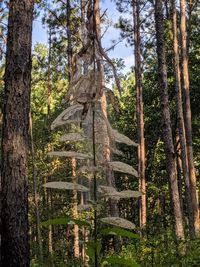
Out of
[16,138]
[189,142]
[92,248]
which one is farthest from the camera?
[189,142]

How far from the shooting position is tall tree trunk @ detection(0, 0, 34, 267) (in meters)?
5.21

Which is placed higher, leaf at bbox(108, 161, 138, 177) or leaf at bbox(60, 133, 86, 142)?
leaf at bbox(60, 133, 86, 142)

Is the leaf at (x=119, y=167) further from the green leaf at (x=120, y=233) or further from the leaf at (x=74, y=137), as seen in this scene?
the green leaf at (x=120, y=233)

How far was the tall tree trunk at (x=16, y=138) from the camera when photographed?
5215mm

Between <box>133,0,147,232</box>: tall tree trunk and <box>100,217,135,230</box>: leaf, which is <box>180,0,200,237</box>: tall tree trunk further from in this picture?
<box>100,217,135,230</box>: leaf

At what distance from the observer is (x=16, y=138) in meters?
5.68

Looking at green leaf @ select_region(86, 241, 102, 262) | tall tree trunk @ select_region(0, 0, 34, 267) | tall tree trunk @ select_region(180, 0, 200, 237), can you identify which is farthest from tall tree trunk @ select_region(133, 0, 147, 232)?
green leaf @ select_region(86, 241, 102, 262)

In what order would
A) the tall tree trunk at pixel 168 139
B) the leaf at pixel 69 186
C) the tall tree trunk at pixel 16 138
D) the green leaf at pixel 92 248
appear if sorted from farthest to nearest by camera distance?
the tall tree trunk at pixel 168 139, the tall tree trunk at pixel 16 138, the green leaf at pixel 92 248, the leaf at pixel 69 186

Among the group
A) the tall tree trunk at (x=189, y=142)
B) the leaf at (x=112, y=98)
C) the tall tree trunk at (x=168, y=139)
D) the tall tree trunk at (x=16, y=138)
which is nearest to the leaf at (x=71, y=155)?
the leaf at (x=112, y=98)

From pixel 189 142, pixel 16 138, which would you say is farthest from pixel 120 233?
pixel 189 142

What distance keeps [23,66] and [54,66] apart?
2492cm

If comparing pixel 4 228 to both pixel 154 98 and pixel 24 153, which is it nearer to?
pixel 24 153

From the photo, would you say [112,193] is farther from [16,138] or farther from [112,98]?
[16,138]

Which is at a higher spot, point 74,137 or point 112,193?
point 74,137
